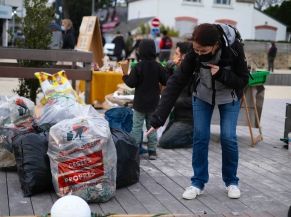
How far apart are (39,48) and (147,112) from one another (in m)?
2.88

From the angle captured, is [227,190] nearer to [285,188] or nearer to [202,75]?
[285,188]

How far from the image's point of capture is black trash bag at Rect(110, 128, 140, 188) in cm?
512

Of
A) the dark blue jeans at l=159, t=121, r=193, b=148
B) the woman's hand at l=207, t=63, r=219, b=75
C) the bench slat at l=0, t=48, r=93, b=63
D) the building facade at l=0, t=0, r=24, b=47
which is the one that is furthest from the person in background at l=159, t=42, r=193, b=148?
the building facade at l=0, t=0, r=24, b=47

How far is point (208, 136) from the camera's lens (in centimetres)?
493

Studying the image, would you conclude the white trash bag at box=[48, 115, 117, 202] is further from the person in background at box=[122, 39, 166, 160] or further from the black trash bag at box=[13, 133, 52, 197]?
the person in background at box=[122, 39, 166, 160]

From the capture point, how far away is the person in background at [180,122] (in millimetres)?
7227

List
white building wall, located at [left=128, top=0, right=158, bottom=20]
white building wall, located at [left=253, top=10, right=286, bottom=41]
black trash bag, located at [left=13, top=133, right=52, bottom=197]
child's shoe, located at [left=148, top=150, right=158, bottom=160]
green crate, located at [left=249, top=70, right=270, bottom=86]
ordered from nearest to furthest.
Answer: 1. black trash bag, located at [left=13, top=133, right=52, bottom=197]
2. child's shoe, located at [left=148, top=150, right=158, bottom=160]
3. green crate, located at [left=249, top=70, right=270, bottom=86]
4. white building wall, located at [left=128, top=0, right=158, bottom=20]
5. white building wall, located at [left=253, top=10, right=286, bottom=41]

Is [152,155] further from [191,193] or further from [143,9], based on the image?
[143,9]

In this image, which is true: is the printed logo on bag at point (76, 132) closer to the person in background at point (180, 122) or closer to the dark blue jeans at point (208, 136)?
the dark blue jeans at point (208, 136)

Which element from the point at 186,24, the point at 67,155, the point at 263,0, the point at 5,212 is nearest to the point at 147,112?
the point at 67,155

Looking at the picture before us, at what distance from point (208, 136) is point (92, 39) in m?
8.31

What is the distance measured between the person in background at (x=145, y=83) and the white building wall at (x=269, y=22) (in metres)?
43.5

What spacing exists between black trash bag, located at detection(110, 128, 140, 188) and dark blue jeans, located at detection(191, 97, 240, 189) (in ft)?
1.93

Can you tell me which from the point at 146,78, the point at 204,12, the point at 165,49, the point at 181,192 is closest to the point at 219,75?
the point at 181,192
